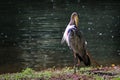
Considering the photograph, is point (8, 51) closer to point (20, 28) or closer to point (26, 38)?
point (26, 38)

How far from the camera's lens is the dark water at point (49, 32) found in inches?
700

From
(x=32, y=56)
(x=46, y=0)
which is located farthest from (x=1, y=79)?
(x=46, y=0)

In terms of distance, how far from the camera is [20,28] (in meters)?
25.8

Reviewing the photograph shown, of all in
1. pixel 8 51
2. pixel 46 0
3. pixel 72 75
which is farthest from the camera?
pixel 46 0

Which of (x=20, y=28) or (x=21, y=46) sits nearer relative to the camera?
(x=21, y=46)

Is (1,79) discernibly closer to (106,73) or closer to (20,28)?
(106,73)

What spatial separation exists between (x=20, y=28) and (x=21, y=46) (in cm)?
541

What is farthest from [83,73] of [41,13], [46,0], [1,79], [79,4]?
[46,0]

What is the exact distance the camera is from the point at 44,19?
29609mm

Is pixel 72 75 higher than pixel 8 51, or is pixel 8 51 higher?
pixel 72 75

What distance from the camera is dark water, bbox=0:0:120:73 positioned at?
58.3ft

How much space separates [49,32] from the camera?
24078 millimetres

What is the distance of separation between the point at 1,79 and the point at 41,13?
74.8ft

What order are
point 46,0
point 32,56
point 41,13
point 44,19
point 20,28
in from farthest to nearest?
point 46,0, point 41,13, point 44,19, point 20,28, point 32,56
